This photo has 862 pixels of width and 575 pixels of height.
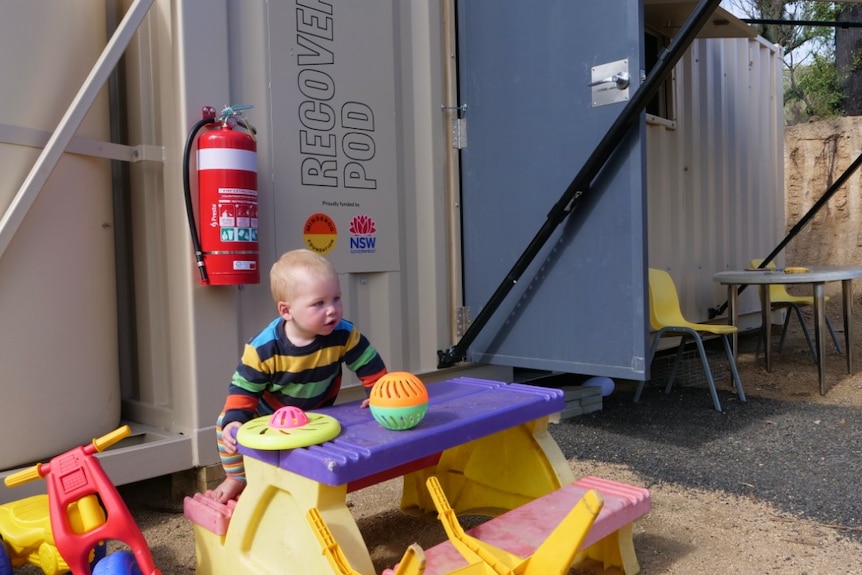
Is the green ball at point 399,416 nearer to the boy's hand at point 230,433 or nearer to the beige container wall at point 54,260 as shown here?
the boy's hand at point 230,433

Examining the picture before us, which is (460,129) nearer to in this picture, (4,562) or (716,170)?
(4,562)

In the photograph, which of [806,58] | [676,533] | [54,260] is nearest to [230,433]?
[54,260]

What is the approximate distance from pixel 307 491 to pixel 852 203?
11864mm

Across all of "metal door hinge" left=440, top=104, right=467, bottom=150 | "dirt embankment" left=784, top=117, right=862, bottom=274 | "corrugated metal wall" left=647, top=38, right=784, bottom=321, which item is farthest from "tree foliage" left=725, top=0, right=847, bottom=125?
"metal door hinge" left=440, top=104, right=467, bottom=150

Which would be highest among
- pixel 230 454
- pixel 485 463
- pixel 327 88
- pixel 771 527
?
pixel 327 88

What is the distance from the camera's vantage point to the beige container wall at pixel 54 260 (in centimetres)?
255

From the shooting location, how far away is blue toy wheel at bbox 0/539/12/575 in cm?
196

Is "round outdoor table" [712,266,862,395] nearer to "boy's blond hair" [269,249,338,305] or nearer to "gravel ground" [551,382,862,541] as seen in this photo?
"gravel ground" [551,382,862,541]

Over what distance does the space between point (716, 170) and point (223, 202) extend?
5132mm

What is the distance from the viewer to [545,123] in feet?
11.7

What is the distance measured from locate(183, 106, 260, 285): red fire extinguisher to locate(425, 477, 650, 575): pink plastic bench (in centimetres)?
146

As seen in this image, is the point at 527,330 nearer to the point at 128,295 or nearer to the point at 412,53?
the point at 412,53

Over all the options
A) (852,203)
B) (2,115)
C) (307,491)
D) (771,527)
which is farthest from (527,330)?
(852,203)

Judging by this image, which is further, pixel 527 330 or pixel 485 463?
pixel 527 330
